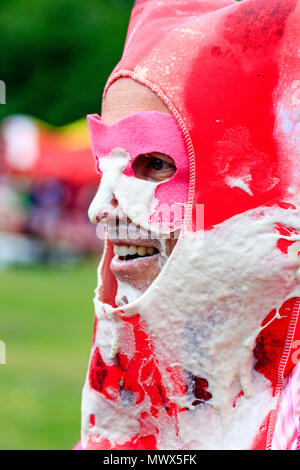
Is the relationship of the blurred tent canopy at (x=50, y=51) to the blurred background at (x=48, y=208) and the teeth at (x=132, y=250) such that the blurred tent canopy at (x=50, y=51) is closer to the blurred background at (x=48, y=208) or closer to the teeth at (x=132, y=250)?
the blurred background at (x=48, y=208)

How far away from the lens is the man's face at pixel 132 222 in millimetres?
2311

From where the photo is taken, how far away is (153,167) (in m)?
2.35

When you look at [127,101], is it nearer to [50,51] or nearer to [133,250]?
[133,250]

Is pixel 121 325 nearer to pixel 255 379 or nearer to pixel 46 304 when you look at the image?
pixel 255 379

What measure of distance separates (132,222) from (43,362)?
20.6ft

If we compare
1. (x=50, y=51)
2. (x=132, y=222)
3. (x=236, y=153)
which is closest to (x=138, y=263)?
(x=132, y=222)

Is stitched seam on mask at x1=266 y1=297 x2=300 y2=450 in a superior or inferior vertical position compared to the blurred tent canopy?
inferior

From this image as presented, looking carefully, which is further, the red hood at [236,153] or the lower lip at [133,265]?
the lower lip at [133,265]

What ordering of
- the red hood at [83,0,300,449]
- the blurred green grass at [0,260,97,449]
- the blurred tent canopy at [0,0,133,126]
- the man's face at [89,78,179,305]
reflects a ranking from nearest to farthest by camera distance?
the red hood at [83,0,300,449]
the man's face at [89,78,179,305]
the blurred green grass at [0,260,97,449]
the blurred tent canopy at [0,0,133,126]

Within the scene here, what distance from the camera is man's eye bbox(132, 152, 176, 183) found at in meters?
2.32

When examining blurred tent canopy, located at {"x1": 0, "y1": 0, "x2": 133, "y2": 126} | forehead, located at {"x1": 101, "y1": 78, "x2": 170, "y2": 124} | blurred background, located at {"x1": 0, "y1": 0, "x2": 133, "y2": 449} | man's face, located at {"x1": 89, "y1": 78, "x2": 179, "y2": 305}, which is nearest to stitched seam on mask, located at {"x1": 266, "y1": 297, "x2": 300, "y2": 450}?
man's face, located at {"x1": 89, "y1": 78, "x2": 179, "y2": 305}

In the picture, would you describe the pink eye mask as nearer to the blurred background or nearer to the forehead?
the forehead

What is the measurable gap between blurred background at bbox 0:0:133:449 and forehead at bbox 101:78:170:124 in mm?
3981

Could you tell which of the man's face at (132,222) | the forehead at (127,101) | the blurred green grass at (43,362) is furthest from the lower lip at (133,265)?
the blurred green grass at (43,362)
